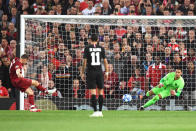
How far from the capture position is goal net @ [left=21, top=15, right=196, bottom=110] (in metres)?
15.5

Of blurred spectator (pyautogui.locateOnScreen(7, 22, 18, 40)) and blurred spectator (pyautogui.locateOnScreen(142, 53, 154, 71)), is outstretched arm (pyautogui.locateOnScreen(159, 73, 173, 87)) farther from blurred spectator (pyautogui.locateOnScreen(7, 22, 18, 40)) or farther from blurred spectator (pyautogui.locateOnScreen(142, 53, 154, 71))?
blurred spectator (pyautogui.locateOnScreen(7, 22, 18, 40))

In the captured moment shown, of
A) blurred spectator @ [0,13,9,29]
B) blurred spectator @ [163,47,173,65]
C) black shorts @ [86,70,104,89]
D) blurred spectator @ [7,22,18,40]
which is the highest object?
blurred spectator @ [0,13,9,29]

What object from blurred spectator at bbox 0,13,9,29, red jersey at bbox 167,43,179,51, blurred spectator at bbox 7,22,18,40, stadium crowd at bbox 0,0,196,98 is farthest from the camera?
blurred spectator at bbox 0,13,9,29

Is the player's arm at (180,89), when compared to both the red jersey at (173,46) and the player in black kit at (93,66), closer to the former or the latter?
the red jersey at (173,46)

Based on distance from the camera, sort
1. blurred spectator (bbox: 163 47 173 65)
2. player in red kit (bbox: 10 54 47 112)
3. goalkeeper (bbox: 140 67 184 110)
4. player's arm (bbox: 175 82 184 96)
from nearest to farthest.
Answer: player in red kit (bbox: 10 54 47 112) → player's arm (bbox: 175 82 184 96) → goalkeeper (bbox: 140 67 184 110) → blurred spectator (bbox: 163 47 173 65)

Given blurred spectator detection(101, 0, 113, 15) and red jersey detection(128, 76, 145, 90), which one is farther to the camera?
blurred spectator detection(101, 0, 113, 15)

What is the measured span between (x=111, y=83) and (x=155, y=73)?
4.52ft

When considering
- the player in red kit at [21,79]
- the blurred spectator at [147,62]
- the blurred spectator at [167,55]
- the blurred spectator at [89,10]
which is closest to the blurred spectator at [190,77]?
the blurred spectator at [167,55]

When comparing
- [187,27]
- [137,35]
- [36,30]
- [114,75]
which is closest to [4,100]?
[36,30]

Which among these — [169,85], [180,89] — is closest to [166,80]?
[169,85]

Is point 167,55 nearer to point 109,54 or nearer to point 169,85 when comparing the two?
point 169,85

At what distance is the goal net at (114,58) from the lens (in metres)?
15.5

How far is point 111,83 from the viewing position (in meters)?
15.9

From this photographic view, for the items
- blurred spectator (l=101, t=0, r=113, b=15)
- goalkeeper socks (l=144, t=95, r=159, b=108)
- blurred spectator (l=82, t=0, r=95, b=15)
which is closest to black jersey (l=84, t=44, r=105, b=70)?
goalkeeper socks (l=144, t=95, r=159, b=108)
